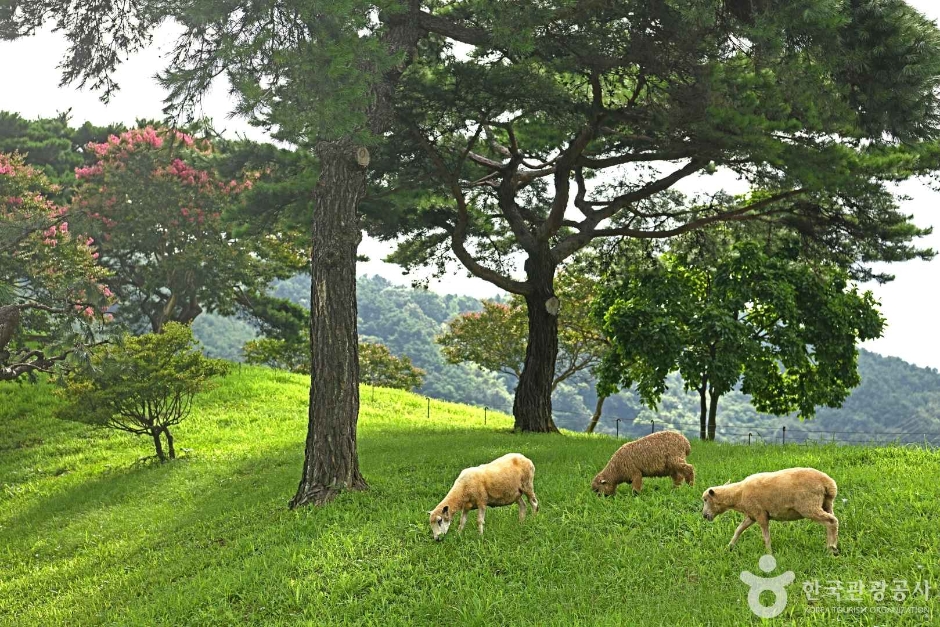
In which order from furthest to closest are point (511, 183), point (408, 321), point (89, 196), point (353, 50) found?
1. point (408, 321)
2. point (89, 196)
3. point (511, 183)
4. point (353, 50)

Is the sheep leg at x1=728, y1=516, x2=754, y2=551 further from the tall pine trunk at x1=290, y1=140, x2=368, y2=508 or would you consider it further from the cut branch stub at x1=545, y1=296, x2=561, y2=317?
the cut branch stub at x1=545, y1=296, x2=561, y2=317

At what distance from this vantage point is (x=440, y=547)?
26.3 feet

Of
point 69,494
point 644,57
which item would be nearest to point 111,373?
point 69,494

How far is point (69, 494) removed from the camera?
53.9 feet

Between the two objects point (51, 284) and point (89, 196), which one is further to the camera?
point (89, 196)

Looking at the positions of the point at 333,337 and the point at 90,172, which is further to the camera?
the point at 90,172

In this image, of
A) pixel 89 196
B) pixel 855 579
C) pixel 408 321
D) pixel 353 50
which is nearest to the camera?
pixel 855 579

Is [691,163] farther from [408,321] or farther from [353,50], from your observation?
[408,321]

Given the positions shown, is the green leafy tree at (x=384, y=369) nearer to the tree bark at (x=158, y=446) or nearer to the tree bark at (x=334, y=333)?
the tree bark at (x=158, y=446)

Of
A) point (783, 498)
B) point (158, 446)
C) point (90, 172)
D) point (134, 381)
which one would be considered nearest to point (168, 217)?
point (90, 172)

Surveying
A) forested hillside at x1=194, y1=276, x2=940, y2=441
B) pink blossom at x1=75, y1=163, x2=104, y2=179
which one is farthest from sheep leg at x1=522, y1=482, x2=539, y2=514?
forested hillside at x1=194, y1=276, x2=940, y2=441

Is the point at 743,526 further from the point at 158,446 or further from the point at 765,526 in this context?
the point at 158,446

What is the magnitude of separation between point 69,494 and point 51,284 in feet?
25.5

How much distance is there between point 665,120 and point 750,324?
25.9 feet
